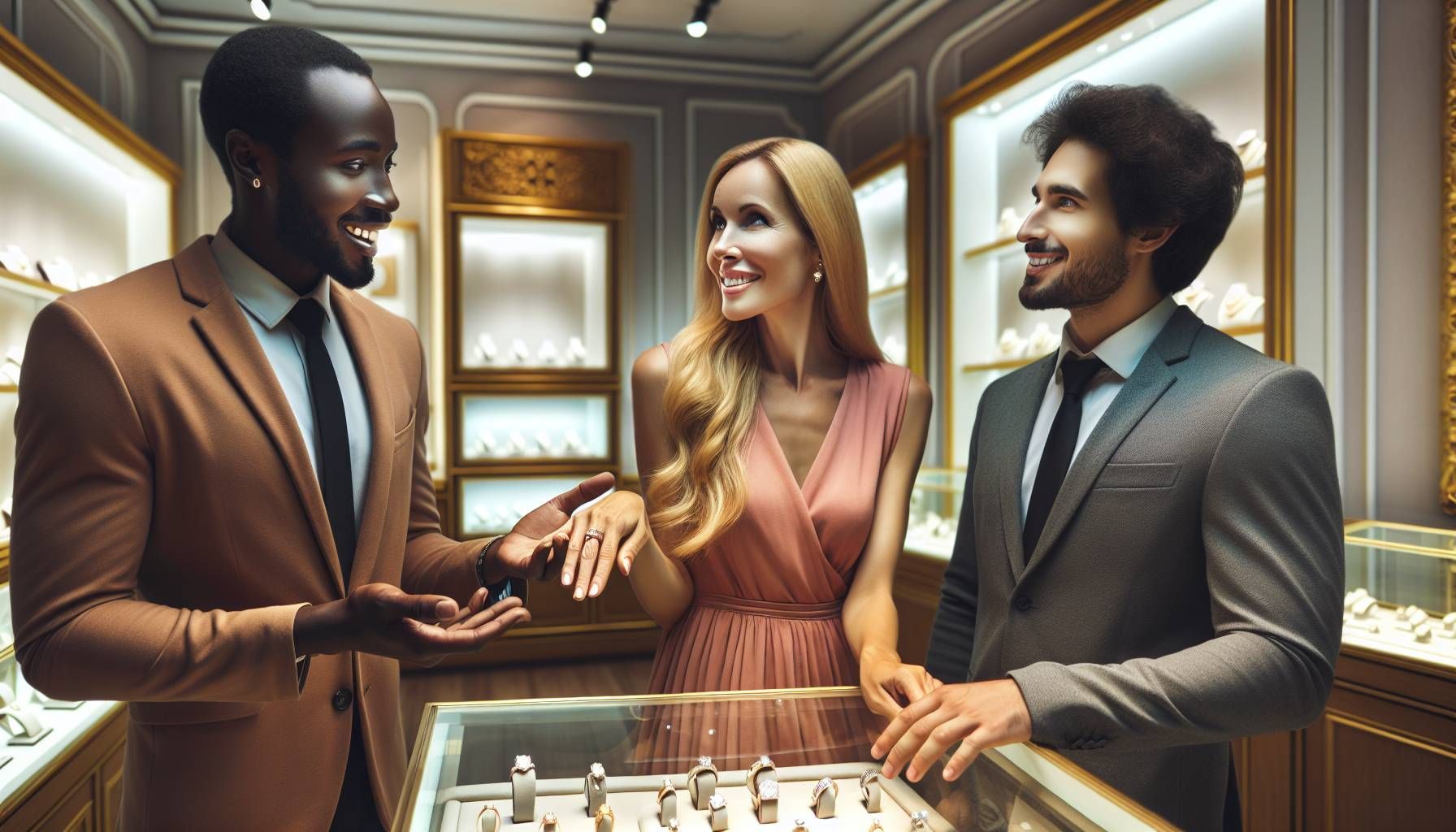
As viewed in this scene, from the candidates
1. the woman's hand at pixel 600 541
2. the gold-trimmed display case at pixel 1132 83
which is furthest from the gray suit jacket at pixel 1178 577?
the gold-trimmed display case at pixel 1132 83

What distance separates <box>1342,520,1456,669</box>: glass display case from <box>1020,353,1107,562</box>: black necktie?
3.95 feet

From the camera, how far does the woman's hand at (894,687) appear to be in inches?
47.6

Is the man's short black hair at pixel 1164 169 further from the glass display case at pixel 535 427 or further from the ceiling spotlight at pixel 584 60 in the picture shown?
the ceiling spotlight at pixel 584 60

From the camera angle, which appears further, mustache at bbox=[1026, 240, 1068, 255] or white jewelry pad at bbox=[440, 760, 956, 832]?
mustache at bbox=[1026, 240, 1068, 255]

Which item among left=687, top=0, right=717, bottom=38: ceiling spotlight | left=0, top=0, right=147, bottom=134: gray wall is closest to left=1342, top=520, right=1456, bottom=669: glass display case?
left=687, top=0, right=717, bottom=38: ceiling spotlight

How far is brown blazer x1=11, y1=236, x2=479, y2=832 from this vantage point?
42.1 inches

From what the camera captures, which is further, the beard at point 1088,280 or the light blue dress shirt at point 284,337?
the beard at point 1088,280

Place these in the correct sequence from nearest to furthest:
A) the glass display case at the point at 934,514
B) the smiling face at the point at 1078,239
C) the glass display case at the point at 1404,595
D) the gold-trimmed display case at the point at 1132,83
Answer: the smiling face at the point at 1078,239
the glass display case at the point at 1404,595
the gold-trimmed display case at the point at 1132,83
the glass display case at the point at 934,514

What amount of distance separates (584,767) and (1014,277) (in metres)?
3.82

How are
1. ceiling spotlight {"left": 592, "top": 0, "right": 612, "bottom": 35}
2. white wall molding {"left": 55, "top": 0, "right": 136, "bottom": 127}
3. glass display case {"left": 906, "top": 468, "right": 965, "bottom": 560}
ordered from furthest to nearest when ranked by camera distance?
ceiling spotlight {"left": 592, "top": 0, "right": 612, "bottom": 35}
white wall molding {"left": 55, "top": 0, "right": 136, "bottom": 127}
glass display case {"left": 906, "top": 468, "right": 965, "bottom": 560}

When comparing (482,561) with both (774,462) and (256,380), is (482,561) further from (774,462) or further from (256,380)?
(774,462)

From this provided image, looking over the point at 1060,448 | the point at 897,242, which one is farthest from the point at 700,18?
the point at 1060,448

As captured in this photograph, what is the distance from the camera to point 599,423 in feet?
19.3

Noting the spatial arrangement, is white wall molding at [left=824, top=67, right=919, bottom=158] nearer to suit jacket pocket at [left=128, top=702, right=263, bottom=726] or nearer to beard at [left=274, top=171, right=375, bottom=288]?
beard at [left=274, top=171, right=375, bottom=288]
